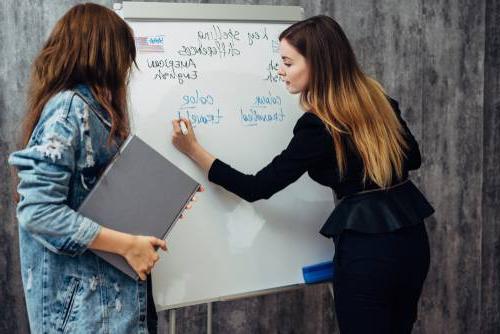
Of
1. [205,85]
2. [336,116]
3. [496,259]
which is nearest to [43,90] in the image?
[205,85]

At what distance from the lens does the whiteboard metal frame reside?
1513 mm

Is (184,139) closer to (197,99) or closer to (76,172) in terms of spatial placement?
(197,99)

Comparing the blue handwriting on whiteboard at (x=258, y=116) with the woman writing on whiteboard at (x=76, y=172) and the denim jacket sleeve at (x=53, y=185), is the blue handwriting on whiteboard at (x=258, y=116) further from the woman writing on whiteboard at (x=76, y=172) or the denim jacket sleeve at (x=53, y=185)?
the denim jacket sleeve at (x=53, y=185)

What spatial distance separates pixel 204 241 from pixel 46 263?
57 centimetres

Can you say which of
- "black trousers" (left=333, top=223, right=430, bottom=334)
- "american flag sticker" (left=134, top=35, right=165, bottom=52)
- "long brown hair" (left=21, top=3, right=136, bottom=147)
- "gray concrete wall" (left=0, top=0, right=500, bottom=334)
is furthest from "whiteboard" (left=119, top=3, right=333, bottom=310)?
"gray concrete wall" (left=0, top=0, right=500, bottom=334)

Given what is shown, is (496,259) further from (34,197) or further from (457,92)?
(34,197)

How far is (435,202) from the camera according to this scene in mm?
2535

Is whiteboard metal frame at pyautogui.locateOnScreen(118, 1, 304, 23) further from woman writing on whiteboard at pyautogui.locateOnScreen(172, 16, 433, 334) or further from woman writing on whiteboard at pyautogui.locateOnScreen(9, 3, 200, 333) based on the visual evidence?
woman writing on whiteboard at pyautogui.locateOnScreen(9, 3, 200, 333)

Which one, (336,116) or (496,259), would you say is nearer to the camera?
(336,116)

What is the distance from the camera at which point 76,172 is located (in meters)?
1.08

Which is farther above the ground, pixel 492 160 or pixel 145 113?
pixel 145 113

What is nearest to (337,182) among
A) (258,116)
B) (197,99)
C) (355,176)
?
(355,176)

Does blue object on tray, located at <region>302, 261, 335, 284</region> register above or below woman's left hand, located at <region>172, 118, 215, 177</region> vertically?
below

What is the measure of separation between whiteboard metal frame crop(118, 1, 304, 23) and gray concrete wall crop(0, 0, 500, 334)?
553 millimetres
